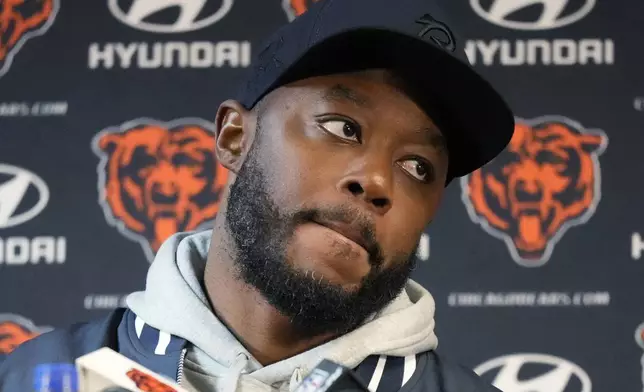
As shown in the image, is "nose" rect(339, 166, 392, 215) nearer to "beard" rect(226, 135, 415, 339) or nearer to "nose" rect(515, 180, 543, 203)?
"beard" rect(226, 135, 415, 339)

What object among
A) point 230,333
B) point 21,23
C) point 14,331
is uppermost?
point 21,23

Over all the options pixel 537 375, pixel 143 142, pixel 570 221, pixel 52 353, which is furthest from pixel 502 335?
pixel 52 353

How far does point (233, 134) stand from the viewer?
2.66ft

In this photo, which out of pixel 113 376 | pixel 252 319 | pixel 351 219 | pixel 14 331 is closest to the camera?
pixel 113 376

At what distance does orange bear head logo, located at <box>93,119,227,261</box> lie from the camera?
1343 mm

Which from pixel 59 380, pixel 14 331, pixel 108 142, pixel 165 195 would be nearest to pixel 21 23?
pixel 108 142

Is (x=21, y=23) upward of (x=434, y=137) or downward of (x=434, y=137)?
upward

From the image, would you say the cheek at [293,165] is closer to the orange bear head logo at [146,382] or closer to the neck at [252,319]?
the neck at [252,319]

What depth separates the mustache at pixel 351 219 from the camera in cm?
67

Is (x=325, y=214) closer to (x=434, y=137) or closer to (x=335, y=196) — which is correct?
(x=335, y=196)

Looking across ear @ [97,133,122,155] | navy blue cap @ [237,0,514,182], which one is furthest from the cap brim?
ear @ [97,133,122,155]

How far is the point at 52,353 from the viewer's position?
0.80 metres

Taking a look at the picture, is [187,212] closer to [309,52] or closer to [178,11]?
[178,11]

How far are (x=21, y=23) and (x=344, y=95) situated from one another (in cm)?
83
